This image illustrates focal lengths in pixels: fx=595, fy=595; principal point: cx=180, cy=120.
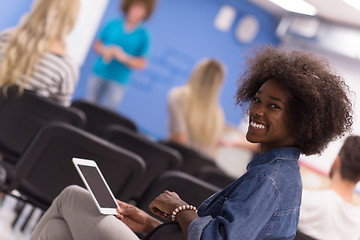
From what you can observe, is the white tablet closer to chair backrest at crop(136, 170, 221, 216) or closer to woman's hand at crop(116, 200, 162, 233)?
woman's hand at crop(116, 200, 162, 233)

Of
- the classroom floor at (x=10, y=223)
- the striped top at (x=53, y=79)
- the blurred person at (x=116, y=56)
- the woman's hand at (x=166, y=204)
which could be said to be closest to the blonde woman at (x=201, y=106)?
the striped top at (x=53, y=79)

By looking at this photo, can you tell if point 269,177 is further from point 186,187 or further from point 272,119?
point 186,187

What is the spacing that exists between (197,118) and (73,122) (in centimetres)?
215

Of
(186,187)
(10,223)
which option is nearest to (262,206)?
(186,187)

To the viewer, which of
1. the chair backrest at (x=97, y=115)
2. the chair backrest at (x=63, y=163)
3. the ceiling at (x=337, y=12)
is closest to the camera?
the chair backrest at (x=63, y=163)

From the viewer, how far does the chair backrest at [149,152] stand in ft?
12.1

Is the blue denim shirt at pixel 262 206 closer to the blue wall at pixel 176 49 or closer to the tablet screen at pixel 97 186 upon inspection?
the tablet screen at pixel 97 186

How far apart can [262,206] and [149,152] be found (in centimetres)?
212

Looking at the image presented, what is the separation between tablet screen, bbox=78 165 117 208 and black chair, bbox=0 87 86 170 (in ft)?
4.73

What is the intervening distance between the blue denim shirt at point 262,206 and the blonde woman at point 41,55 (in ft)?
→ 9.45

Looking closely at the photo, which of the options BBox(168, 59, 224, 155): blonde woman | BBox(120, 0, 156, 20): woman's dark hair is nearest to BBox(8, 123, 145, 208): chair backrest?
BBox(168, 59, 224, 155): blonde woman

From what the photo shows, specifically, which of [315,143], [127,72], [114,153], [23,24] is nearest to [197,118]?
[23,24]

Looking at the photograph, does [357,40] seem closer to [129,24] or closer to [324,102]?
[129,24]

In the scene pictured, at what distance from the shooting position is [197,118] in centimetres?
565
